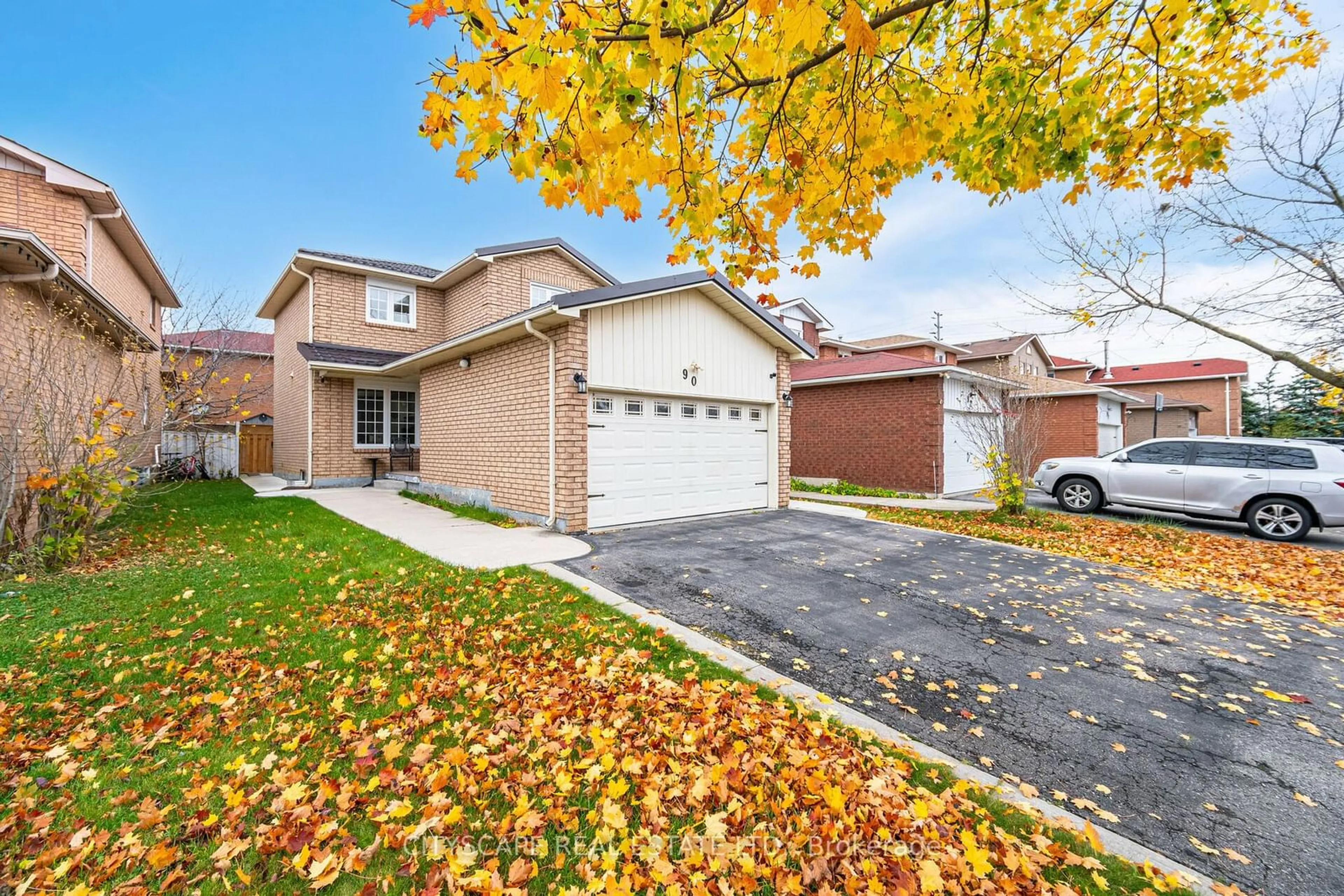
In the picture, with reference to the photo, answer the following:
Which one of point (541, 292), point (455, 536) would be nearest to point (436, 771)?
point (455, 536)

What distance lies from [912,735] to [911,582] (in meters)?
2.99

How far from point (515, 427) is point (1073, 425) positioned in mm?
19440

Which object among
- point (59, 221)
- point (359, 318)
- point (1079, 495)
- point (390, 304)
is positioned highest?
point (59, 221)

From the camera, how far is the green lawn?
1913 mm

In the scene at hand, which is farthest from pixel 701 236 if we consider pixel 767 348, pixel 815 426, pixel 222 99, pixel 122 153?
pixel 122 153

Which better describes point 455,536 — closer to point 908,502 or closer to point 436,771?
point 436,771

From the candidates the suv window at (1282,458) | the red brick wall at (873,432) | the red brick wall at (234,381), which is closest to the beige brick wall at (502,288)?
the red brick wall at (234,381)

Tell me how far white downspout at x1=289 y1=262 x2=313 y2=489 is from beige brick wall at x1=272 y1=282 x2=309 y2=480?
17cm

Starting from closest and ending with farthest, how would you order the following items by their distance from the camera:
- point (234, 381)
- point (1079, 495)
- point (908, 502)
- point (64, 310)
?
point (64, 310) → point (1079, 495) → point (908, 502) → point (234, 381)

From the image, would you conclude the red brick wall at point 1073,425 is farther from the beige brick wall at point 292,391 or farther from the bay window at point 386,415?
the beige brick wall at point 292,391

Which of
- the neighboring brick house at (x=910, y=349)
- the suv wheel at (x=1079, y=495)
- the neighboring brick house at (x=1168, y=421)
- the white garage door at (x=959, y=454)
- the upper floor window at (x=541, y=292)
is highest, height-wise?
the neighboring brick house at (x=910, y=349)

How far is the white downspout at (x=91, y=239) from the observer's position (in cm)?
1006

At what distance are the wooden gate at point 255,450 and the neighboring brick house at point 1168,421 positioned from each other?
3594 cm

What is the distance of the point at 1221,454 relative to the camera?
9.37 meters
